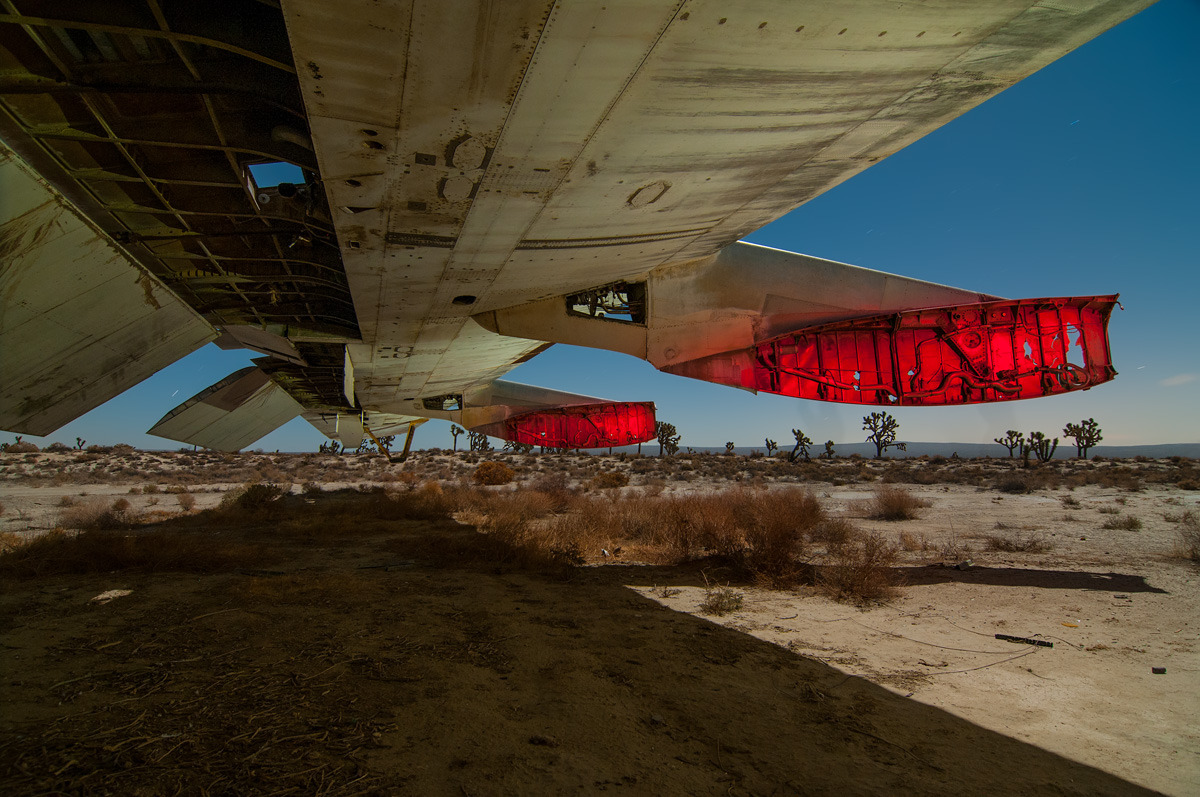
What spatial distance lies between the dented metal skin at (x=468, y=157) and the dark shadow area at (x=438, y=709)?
343 centimetres

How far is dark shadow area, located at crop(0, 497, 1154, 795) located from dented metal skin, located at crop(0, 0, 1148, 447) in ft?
11.3

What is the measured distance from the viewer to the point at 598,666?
4.22 metres

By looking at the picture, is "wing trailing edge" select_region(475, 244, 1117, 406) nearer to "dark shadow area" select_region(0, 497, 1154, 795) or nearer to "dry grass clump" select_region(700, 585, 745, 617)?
"dry grass clump" select_region(700, 585, 745, 617)

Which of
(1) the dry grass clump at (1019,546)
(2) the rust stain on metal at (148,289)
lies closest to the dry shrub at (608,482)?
(1) the dry grass clump at (1019,546)

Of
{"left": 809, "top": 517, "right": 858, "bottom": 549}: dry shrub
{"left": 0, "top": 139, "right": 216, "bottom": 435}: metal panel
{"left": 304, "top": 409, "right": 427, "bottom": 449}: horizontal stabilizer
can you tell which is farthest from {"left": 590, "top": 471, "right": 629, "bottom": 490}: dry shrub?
{"left": 0, "top": 139, "right": 216, "bottom": 435}: metal panel

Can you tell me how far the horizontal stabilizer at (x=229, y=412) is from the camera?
42.0 feet

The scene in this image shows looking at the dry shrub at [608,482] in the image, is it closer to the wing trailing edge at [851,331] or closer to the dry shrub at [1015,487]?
the dry shrub at [1015,487]

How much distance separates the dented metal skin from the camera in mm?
2781

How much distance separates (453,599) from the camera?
590 centimetres

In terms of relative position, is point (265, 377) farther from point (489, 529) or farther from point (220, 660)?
point (220, 660)

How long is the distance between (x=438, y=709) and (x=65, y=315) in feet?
18.5

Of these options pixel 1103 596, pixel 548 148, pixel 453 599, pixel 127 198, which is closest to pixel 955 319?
pixel 1103 596

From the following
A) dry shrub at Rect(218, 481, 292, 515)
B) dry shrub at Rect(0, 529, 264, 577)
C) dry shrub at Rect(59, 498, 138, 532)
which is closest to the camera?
dry shrub at Rect(0, 529, 264, 577)

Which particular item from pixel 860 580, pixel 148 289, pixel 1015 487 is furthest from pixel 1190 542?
A: pixel 148 289
